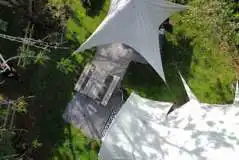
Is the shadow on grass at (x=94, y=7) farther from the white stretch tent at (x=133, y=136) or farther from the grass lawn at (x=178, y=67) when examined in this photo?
the white stretch tent at (x=133, y=136)

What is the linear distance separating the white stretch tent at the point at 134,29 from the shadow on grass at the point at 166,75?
1297 mm

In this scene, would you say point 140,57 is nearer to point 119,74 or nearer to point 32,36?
point 119,74

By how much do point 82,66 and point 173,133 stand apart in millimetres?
3047

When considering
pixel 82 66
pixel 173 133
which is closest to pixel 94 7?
pixel 82 66

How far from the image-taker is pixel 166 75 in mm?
11422

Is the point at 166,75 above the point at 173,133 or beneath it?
above

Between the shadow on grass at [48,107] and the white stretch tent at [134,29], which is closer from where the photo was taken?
the white stretch tent at [134,29]

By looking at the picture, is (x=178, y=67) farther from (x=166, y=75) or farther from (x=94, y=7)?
(x=94, y=7)

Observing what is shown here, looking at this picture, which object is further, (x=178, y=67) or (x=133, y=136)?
(x=178, y=67)

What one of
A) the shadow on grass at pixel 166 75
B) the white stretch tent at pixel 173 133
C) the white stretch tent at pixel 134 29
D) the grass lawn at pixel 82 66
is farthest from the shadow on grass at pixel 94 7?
the white stretch tent at pixel 173 133

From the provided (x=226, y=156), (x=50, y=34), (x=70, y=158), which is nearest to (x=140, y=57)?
(x=50, y=34)

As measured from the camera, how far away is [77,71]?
1113 centimetres

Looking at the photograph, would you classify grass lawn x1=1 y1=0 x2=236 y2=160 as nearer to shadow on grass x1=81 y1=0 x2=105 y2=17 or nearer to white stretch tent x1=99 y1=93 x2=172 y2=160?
shadow on grass x1=81 y1=0 x2=105 y2=17

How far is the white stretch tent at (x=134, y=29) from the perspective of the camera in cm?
977
